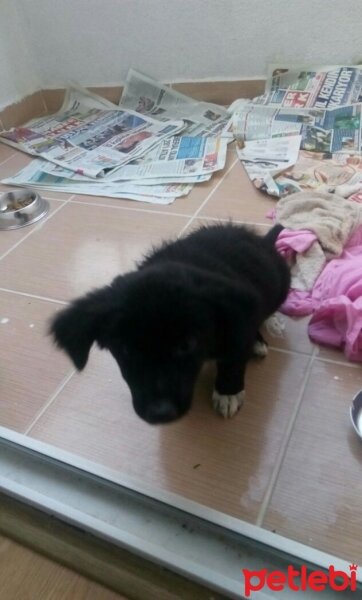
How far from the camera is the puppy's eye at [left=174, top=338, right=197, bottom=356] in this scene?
2.21 feet

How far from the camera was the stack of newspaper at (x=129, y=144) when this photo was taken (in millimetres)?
1679

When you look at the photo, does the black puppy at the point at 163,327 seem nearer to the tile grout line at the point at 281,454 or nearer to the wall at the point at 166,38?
the tile grout line at the point at 281,454

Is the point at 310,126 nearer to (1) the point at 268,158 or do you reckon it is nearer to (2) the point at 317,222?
(1) the point at 268,158

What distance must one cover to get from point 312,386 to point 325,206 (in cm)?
55

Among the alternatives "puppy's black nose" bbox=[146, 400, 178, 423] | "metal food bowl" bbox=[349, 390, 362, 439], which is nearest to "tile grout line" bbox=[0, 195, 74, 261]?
"puppy's black nose" bbox=[146, 400, 178, 423]

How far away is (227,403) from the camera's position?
903 millimetres

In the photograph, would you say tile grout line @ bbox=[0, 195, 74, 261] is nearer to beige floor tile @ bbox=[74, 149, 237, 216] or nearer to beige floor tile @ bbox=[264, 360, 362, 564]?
beige floor tile @ bbox=[74, 149, 237, 216]

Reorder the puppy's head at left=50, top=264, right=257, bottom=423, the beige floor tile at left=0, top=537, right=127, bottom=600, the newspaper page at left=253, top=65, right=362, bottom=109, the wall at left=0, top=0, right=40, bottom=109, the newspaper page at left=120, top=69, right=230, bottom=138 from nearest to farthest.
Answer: the puppy's head at left=50, top=264, right=257, bottom=423, the beige floor tile at left=0, top=537, right=127, bottom=600, the newspaper page at left=253, top=65, right=362, bottom=109, the newspaper page at left=120, top=69, right=230, bottom=138, the wall at left=0, top=0, right=40, bottom=109

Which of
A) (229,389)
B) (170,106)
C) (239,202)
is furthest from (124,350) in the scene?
(170,106)

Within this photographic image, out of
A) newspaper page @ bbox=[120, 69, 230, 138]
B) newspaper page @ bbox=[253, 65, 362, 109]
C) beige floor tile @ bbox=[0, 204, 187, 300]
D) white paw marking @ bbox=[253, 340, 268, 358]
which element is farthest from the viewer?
newspaper page @ bbox=[120, 69, 230, 138]

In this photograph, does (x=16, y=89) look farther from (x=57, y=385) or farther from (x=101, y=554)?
(x=101, y=554)

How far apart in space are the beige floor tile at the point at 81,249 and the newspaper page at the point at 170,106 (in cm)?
59
